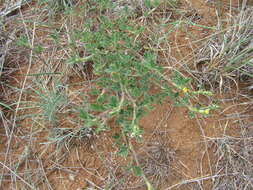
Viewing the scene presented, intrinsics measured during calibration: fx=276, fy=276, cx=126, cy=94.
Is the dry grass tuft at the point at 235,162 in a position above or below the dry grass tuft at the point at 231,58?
below

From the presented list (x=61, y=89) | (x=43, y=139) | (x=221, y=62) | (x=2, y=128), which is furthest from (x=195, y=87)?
(x=2, y=128)

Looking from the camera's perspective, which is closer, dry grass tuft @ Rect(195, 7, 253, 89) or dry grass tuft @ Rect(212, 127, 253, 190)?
dry grass tuft @ Rect(212, 127, 253, 190)

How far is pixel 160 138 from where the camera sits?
1644mm

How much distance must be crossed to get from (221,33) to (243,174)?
0.90 meters

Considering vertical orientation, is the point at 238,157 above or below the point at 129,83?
below

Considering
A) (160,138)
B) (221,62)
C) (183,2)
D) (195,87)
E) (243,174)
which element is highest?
(183,2)

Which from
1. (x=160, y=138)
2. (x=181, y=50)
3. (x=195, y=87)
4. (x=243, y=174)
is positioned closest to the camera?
(x=243, y=174)

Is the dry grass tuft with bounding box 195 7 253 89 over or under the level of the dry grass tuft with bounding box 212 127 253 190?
over

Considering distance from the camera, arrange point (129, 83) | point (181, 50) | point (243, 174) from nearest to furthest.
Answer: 1. point (129, 83)
2. point (243, 174)
3. point (181, 50)

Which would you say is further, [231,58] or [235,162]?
[231,58]

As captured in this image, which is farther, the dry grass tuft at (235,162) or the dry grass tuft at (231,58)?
the dry grass tuft at (231,58)

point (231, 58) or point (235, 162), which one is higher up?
point (231, 58)

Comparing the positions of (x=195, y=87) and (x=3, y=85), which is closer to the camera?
(x=195, y=87)

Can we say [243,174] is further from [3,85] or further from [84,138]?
[3,85]
